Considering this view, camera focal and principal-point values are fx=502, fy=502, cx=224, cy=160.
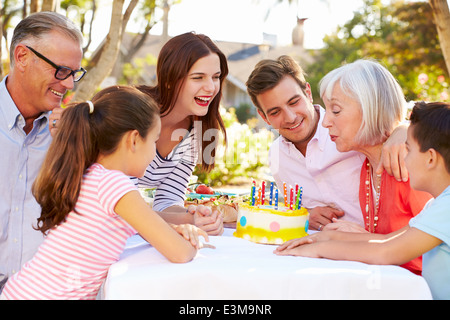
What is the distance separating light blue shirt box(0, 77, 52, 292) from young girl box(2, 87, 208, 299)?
738mm

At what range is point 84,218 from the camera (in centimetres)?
212

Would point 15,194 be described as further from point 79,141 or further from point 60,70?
point 79,141

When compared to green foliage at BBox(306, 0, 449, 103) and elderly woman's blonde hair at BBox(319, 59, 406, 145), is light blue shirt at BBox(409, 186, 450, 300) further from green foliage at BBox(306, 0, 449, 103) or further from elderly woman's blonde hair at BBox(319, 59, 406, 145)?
green foliage at BBox(306, 0, 449, 103)

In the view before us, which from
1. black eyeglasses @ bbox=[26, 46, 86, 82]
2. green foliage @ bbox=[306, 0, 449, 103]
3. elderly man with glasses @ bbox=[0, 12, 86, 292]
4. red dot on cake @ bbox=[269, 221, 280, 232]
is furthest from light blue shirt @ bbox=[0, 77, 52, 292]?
green foliage @ bbox=[306, 0, 449, 103]

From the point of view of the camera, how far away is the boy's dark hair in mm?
2277

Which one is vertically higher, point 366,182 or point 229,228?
point 366,182

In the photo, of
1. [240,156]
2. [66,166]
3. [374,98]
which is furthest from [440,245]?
[240,156]

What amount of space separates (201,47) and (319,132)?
1.06 metres

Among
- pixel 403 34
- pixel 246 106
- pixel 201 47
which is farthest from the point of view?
pixel 246 106

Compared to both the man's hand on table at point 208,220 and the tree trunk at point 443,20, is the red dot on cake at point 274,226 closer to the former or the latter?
the man's hand on table at point 208,220

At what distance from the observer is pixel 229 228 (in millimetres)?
3061
